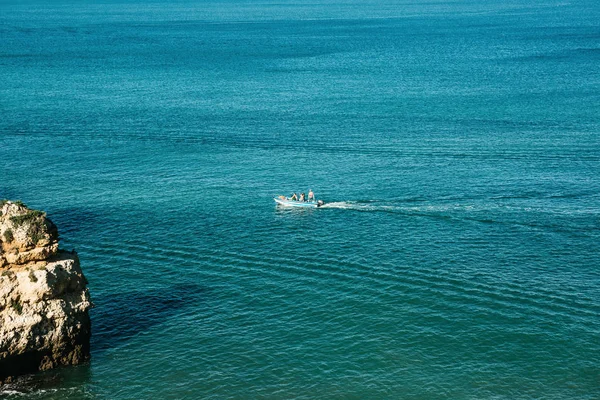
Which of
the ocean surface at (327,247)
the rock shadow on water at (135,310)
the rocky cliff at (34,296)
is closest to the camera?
the rocky cliff at (34,296)

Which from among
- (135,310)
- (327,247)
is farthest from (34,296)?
(327,247)

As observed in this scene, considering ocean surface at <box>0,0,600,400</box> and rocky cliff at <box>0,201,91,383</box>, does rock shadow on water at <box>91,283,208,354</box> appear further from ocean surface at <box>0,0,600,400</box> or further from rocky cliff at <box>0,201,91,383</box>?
rocky cliff at <box>0,201,91,383</box>

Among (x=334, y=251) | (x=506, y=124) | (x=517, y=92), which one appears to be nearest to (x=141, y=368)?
(x=334, y=251)

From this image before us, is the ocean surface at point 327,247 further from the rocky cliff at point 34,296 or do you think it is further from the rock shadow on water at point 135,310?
the rocky cliff at point 34,296

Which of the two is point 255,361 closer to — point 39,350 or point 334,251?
point 39,350

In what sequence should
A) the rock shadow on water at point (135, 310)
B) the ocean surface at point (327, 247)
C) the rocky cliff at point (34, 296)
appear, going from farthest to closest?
the rock shadow on water at point (135, 310), the ocean surface at point (327, 247), the rocky cliff at point (34, 296)

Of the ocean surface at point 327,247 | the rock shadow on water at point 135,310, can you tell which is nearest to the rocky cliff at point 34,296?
the ocean surface at point 327,247

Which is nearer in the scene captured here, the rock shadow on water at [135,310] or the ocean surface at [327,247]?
the ocean surface at [327,247]
